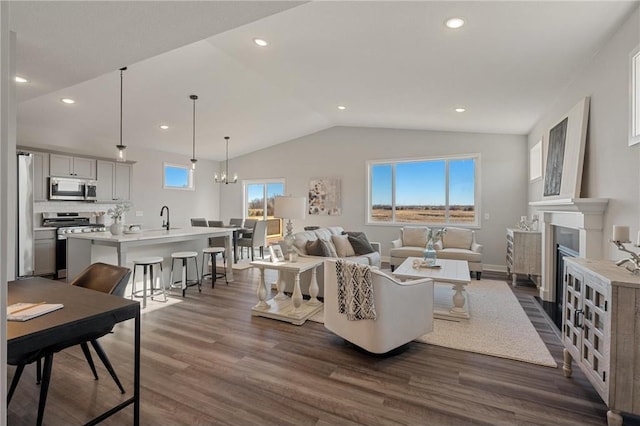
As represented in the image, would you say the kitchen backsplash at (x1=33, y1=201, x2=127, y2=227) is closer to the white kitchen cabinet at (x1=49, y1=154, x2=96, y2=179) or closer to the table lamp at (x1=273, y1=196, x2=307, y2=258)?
the white kitchen cabinet at (x1=49, y1=154, x2=96, y2=179)

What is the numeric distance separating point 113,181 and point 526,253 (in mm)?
7867

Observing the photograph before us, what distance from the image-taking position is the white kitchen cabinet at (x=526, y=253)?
16.1 feet

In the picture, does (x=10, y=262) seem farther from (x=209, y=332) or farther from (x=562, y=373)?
(x=562, y=373)

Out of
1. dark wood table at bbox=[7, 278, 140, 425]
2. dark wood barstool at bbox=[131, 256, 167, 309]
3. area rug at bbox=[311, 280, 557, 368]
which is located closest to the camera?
dark wood table at bbox=[7, 278, 140, 425]

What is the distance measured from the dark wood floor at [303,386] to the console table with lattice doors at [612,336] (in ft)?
0.86

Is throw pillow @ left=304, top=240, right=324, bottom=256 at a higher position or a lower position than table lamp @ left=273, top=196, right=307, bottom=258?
lower

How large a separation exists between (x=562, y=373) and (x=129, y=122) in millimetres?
7202

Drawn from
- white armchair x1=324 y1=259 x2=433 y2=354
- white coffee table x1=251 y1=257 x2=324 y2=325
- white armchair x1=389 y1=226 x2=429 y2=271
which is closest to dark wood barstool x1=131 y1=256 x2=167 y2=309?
white coffee table x1=251 y1=257 x2=324 y2=325

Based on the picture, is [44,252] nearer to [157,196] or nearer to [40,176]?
[40,176]

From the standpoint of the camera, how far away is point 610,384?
1802 mm

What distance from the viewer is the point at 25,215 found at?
14.9 ft

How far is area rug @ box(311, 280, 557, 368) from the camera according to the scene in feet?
9.23

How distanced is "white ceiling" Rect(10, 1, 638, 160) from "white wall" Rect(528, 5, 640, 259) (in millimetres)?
180

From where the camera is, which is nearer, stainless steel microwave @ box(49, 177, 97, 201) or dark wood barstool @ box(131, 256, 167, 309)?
dark wood barstool @ box(131, 256, 167, 309)
